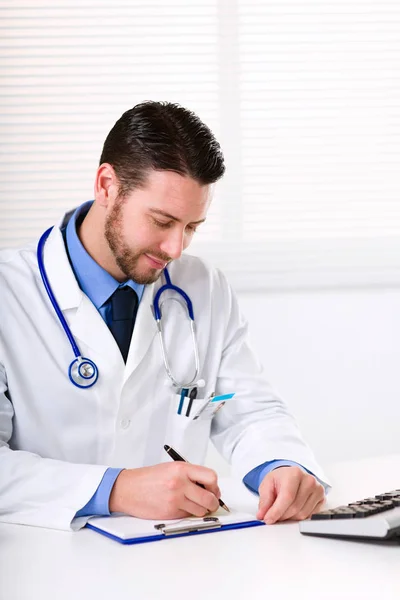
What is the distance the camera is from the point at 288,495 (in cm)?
132

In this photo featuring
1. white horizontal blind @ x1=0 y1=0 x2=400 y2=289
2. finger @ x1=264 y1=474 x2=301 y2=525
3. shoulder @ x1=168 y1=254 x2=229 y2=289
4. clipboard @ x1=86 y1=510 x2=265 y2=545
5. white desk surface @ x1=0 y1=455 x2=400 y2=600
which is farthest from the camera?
white horizontal blind @ x1=0 y1=0 x2=400 y2=289

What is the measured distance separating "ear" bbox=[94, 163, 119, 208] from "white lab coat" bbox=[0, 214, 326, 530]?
0.13 m

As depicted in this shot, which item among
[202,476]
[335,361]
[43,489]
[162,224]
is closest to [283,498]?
[202,476]

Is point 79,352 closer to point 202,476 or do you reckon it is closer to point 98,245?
point 98,245

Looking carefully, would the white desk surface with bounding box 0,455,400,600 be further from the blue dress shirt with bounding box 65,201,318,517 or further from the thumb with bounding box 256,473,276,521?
the blue dress shirt with bounding box 65,201,318,517

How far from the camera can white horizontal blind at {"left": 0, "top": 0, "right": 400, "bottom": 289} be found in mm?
2764

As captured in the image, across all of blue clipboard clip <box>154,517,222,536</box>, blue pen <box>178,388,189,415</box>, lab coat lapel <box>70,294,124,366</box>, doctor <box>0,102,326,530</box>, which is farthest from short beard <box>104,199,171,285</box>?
blue clipboard clip <box>154,517,222,536</box>

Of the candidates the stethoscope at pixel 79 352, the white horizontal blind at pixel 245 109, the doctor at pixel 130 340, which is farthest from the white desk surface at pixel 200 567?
the white horizontal blind at pixel 245 109

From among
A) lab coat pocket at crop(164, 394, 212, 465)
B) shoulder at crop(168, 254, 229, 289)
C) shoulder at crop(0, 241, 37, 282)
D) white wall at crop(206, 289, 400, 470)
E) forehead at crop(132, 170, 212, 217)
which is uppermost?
forehead at crop(132, 170, 212, 217)

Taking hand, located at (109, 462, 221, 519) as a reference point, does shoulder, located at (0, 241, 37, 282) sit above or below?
above

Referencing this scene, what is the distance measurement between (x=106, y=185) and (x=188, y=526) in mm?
798

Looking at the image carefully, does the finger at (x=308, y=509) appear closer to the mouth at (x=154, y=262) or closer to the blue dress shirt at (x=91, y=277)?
the blue dress shirt at (x=91, y=277)

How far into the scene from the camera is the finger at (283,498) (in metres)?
1.29

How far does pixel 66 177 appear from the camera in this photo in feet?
9.17
